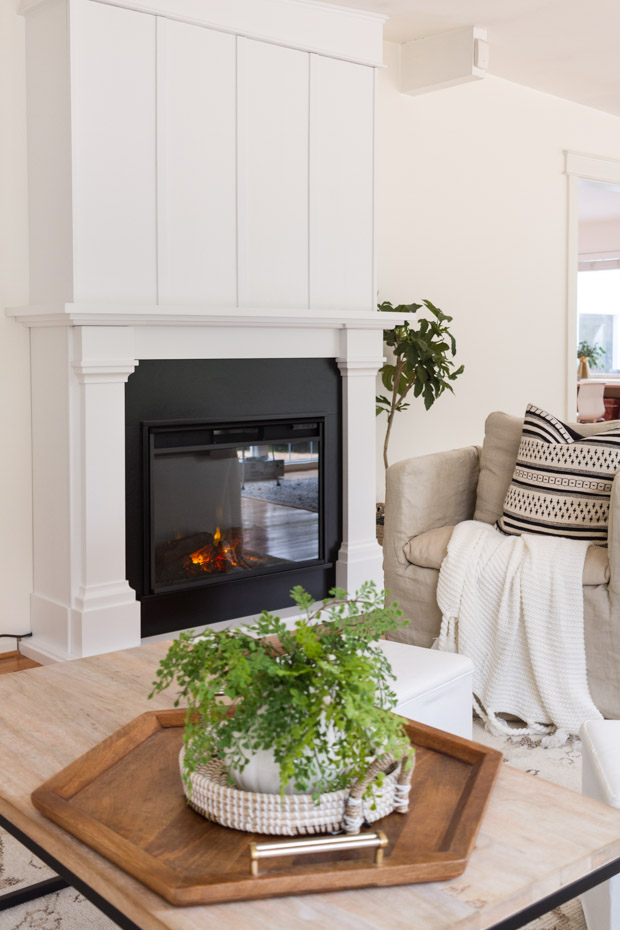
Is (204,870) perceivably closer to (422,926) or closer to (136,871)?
(136,871)

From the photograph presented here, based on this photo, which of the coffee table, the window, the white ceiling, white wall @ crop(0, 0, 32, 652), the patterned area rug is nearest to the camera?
the coffee table

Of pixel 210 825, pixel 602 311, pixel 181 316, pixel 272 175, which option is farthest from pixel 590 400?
pixel 210 825

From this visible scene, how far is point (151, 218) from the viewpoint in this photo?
326 cm

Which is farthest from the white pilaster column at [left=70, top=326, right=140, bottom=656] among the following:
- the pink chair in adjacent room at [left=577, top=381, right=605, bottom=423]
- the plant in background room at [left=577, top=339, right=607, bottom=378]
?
the plant in background room at [left=577, top=339, right=607, bottom=378]

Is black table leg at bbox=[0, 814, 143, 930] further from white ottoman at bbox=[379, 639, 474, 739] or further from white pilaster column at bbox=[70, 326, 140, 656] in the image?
white pilaster column at bbox=[70, 326, 140, 656]

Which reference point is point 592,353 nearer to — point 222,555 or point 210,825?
point 222,555

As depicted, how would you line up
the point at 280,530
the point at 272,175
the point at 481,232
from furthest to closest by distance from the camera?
the point at 481,232 < the point at 280,530 < the point at 272,175

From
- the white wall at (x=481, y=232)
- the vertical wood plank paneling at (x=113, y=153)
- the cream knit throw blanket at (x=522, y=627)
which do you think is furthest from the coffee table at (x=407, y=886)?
the white wall at (x=481, y=232)

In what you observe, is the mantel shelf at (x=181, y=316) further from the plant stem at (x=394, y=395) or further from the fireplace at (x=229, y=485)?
the plant stem at (x=394, y=395)

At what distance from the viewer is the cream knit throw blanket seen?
267 cm

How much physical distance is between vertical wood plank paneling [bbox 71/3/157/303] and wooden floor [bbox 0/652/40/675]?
1247 mm

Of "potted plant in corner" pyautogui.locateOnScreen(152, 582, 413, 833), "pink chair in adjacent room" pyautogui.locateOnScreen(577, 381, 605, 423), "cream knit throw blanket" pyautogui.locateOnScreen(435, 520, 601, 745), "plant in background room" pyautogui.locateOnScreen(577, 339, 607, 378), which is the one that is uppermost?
"plant in background room" pyautogui.locateOnScreen(577, 339, 607, 378)

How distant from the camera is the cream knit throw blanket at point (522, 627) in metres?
2.67

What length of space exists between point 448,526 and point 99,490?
3.80ft
